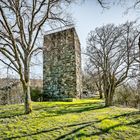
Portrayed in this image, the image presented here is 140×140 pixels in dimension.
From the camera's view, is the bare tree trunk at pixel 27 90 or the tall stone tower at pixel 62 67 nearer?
the bare tree trunk at pixel 27 90

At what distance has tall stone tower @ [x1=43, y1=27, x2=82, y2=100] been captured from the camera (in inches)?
961

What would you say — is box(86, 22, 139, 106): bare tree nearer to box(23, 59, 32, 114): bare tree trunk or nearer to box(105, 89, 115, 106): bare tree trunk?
box(105, 89, 115, 106): bare tree trunk

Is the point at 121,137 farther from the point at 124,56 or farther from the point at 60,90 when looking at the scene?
the point at 60,90

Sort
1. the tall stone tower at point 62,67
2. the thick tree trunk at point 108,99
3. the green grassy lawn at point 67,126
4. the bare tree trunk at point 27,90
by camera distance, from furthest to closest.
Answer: the tall stone tower at point 62,67 → the thick tree trunk at point 108,99 → the bare tree trunk at point 27,90 → the green grassy lawn at point 67,126

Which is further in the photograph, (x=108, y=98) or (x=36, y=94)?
(x=36, y=94)

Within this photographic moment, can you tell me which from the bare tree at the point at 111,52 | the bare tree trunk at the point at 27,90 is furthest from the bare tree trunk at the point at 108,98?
the bare tree trunk at the point at 27,90

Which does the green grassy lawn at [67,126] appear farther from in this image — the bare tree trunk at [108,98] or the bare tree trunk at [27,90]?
the bare tree trunk at [108,98]

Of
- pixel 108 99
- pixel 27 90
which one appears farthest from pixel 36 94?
pixel 27 90

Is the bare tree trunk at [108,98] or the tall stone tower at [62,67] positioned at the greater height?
the tall stone tower at [62,67]

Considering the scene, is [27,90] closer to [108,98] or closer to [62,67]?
[108,98]

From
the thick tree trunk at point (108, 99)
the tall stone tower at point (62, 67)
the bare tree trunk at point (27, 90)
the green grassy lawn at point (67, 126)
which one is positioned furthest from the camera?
the tall stone tower at point (62, 67)

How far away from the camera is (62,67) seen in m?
24.9

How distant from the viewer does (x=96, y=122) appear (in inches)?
439

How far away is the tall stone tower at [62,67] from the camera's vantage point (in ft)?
80.1
